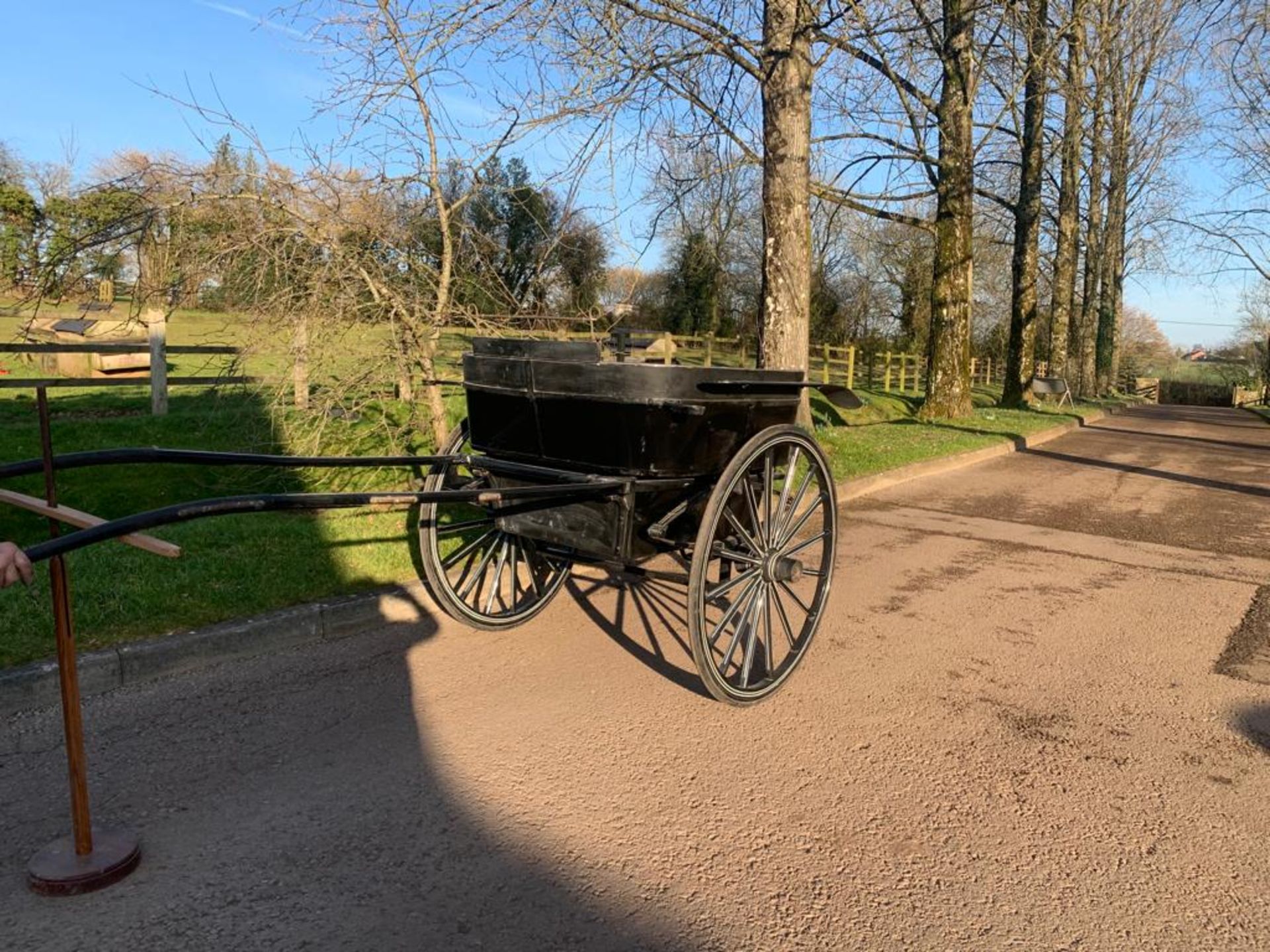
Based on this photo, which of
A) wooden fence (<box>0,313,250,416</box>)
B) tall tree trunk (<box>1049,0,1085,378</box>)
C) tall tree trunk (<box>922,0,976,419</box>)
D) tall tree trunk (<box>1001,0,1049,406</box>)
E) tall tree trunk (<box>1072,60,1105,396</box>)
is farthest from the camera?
tall tree trunk (<box>1072,60,1105,396</box>)

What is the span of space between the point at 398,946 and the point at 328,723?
1.55 meters

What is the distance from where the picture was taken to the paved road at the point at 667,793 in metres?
2.51

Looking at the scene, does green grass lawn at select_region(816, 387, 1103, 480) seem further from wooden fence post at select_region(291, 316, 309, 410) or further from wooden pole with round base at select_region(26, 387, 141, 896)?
wooden pole with round base at select_region(26, 387, 141, 896)

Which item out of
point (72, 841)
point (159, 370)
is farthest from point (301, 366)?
point (72, 841)

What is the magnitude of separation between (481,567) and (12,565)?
283 centimetres

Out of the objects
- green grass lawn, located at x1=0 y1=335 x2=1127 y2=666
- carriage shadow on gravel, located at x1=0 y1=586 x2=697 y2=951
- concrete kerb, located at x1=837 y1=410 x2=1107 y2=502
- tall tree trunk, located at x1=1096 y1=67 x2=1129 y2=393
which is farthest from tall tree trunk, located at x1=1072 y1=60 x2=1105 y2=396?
carriage shadow on gravel, located at x1=0 y1=586 x2=697 y2=951

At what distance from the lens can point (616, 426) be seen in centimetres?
388

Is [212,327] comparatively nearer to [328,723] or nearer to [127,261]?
[127,261]

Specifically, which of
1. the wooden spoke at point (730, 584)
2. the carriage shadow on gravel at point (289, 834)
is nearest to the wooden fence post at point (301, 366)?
the carriage shadow on gravel at point (289, 834)

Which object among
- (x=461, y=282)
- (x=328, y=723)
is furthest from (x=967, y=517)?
(x=328, y=723)

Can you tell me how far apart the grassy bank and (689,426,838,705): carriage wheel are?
2.39 meters

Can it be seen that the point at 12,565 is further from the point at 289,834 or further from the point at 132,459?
the point at 289,834

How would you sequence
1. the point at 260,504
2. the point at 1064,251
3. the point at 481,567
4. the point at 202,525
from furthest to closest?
1. the point at 1064,251
2. the point at 202,525
3. the point at 481,567
4. the point at 260,504

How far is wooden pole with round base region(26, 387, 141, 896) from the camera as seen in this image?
2.56m
